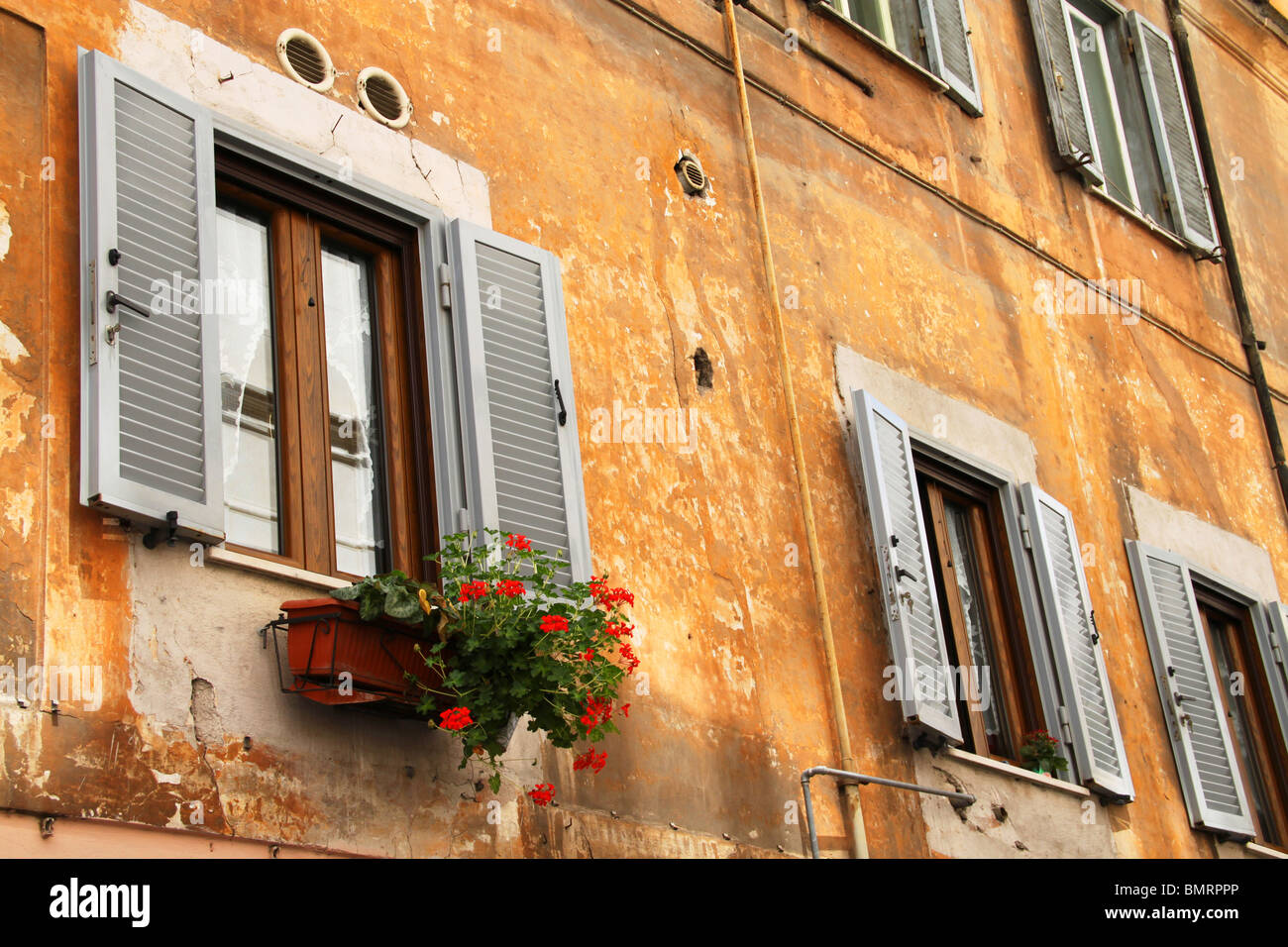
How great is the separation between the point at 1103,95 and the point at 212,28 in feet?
24.5

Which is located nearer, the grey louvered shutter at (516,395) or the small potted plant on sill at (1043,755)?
the grey louvered shutter at (516,395)

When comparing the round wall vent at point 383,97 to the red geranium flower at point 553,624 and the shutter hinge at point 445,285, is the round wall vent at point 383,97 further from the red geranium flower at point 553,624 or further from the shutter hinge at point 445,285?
the red geranium flower at point 553,624

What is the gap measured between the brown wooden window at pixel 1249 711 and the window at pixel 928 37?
3.16 m

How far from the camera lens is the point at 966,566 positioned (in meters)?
8.99

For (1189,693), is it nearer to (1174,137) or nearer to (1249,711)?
(1249,711)

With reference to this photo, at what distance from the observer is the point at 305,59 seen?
6.62m

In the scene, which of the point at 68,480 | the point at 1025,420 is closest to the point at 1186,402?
the point at 1025,420

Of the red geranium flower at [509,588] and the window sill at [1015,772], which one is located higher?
the red geranium flower at [509,588]

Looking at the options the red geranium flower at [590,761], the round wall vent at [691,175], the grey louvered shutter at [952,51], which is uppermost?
the grey louvered shutter at [952,51]

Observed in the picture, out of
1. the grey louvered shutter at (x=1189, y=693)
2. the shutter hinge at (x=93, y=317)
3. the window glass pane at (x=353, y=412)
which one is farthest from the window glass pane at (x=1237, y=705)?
the shutter hinge at (x=93, y=317)

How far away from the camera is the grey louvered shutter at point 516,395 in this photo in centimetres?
637

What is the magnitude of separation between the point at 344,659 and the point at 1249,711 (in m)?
6.68

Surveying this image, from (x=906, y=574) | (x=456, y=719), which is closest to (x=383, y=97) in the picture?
(x=456, y=719)
